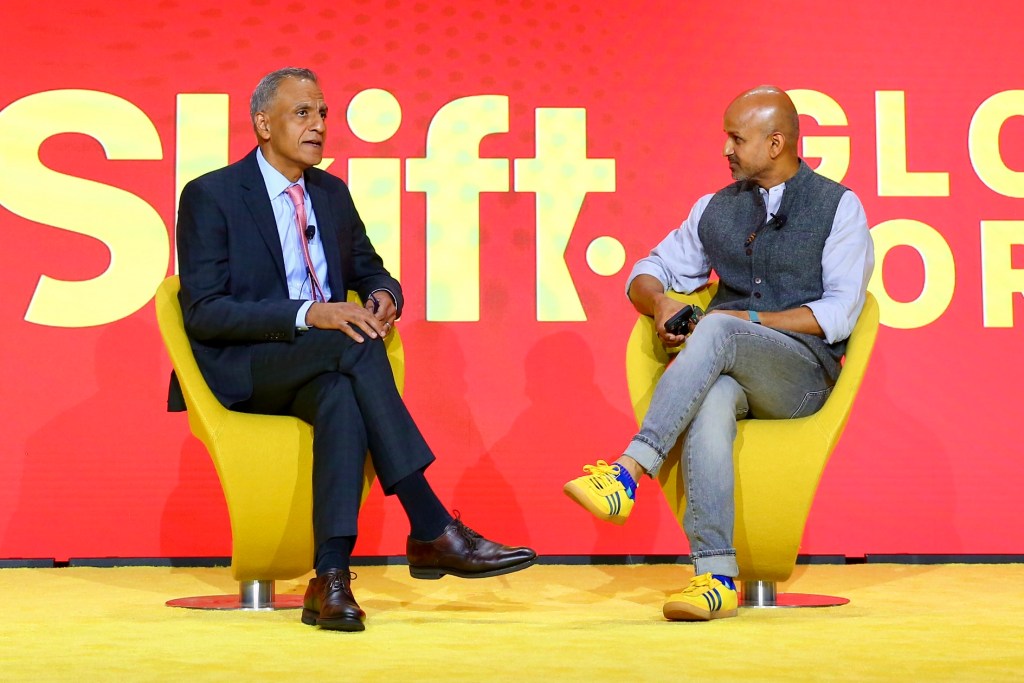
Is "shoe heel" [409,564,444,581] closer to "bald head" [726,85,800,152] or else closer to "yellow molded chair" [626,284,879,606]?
"yellow molded chair" [626,284,879,606]

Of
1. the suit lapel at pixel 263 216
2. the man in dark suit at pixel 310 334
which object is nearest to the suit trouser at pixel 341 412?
the man in dark suit at pixel 310 334

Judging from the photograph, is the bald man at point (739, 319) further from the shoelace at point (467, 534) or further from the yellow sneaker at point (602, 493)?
the shoelace at point (467, 534)

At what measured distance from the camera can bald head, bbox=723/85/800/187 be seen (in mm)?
3158

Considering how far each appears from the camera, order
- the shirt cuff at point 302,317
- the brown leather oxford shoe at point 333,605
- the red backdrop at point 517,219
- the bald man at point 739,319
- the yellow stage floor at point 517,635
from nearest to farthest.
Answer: the yellow stage floor at point 517,635 < the brown leather oxford shoe at point 333,605 < the bald man at point 739,319 < the shirt cuff at point 302,317 < the red backdrop at point 517,219

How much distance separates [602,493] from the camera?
8.69ft

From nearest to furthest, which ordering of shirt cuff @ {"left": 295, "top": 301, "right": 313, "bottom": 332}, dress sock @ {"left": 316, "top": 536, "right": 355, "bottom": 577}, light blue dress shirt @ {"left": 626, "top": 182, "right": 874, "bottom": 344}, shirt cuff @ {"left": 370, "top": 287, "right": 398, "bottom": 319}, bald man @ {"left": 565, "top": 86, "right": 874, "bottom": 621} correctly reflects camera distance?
dress sock @ {"left": 316, "top": 536, "right": 355, "bottom": 577}, bald man @ {"left": 565, "top": 86, "right": 874, "bottom": 621}, shirt cuff @ {"left": 295, "top": 301, "right": 313, "bottom": 332}, light blue dress shirt @ {"left": 626, "top": 182, "right": 874, "bottom": 344}, shirt cuff @ {"left": 370, "top": 287, "right": 398, "bottom": 319}

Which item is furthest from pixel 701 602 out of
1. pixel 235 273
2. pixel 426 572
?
pixel 235 273

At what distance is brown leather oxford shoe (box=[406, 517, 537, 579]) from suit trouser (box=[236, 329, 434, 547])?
0.16 metres

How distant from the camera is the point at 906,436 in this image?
13.5 feet

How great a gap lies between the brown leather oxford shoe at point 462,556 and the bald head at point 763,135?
45.8 inches

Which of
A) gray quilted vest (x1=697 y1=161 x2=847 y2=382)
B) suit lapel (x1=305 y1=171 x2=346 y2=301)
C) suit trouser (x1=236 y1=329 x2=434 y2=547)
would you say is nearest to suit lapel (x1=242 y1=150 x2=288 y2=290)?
suit lapel (x1=305 y1=171 x2=346 y2=301)

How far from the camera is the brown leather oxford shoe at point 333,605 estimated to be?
98.5 inches

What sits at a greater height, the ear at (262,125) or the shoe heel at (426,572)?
the ear at (262,125)

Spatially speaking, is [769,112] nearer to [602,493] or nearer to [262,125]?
[602,493]
